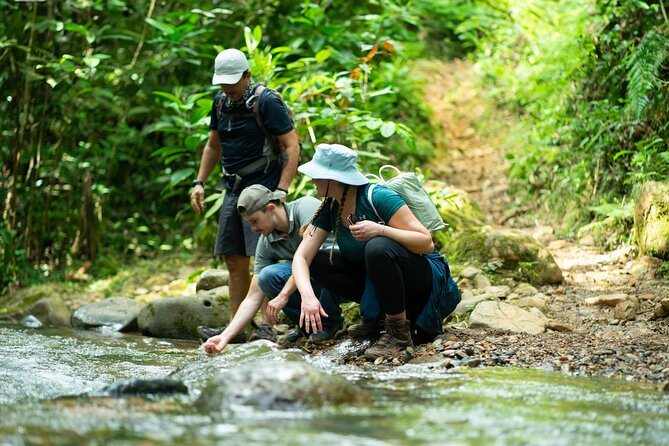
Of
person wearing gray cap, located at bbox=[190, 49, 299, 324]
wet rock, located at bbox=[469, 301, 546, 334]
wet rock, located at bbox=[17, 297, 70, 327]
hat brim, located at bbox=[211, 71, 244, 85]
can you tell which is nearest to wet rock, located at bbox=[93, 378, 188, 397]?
person wearing gray cap, located at bbox=[190, 49, 299, 324]

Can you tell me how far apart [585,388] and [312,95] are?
4214 mm

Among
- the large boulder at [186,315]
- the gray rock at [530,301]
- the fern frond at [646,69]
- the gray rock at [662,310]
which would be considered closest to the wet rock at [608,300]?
the gray rock at [530,301]

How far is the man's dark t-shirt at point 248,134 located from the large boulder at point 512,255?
191cm

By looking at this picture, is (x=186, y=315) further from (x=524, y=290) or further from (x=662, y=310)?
(x=662, y=310)

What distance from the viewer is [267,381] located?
3.21 metres

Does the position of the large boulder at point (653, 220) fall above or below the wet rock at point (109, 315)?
above

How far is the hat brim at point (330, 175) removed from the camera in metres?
4.16

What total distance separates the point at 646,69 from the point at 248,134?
3266 millimetres

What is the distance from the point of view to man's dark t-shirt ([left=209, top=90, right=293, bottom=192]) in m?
5.41

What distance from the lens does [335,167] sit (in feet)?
13.8

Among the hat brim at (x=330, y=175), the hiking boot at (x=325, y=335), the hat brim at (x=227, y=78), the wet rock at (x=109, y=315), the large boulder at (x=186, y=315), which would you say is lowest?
the wet rock at (x=109, y=315)

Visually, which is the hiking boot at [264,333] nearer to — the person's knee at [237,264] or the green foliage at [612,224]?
the person's knee at [237,264]

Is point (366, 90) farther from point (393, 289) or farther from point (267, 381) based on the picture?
point (267, 381)

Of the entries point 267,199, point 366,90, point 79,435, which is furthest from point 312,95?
point 79,435
